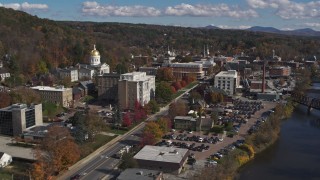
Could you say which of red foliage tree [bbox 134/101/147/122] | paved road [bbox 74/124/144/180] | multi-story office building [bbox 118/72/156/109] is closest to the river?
paved road [bbox 74/124/144/180]

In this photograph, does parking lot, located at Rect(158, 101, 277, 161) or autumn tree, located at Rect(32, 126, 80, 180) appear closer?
autumn tree, located at Rect(32, 126, 80, 180)

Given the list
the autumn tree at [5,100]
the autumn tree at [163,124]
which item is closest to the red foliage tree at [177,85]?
the autumn tree at [163,124]

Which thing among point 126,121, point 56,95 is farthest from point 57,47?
point 126,121

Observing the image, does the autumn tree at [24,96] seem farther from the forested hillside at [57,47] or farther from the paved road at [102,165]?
the forested hillside at [57,47]

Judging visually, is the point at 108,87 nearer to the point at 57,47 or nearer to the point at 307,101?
the point at 307,101

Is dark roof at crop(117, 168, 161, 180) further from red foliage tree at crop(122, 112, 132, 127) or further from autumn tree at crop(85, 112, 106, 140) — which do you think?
red foliage tree at crop(122, 112, 132, 127)
